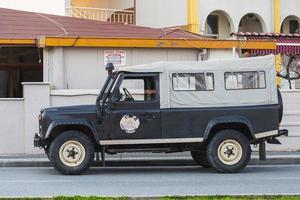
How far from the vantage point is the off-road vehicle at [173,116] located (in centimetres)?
1377

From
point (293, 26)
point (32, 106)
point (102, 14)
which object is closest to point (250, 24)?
point (293, 26)

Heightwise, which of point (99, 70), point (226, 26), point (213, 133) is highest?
point (226, 26)

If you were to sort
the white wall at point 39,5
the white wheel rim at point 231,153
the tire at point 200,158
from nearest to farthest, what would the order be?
1. the white wheel rim at point 231,153
2. the tire at point 200,158
3. the white wall at point 39,5

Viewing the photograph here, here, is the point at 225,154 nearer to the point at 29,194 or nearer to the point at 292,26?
the point at 29,194

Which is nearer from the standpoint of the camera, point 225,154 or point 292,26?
point 225,154

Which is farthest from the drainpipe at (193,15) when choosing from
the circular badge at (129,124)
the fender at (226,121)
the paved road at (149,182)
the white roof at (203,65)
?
the circular badge at (129,124)

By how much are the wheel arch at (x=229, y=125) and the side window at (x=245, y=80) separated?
744 millimetres

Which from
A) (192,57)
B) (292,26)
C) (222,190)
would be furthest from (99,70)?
(292,26)

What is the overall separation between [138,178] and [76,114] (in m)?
1.88

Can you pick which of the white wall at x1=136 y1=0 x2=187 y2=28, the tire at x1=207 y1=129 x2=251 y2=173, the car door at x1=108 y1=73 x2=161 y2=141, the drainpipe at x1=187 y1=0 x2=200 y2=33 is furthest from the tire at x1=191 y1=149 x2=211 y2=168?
the white wall at x1=136 y1=0 x2=187 y2=28

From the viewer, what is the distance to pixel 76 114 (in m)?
13.8

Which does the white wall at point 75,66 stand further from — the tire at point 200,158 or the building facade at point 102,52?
the tire at point 200,158

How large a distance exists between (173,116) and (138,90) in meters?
1.07

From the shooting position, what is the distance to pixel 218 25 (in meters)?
28.5
